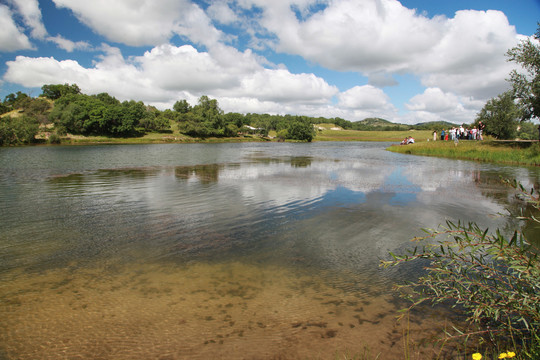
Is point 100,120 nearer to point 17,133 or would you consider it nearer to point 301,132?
point 17,133

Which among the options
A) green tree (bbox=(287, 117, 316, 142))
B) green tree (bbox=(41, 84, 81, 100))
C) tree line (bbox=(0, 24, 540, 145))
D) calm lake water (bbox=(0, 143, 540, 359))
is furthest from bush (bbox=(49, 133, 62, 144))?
green tree (bbox=(41, 84, 81, 100))

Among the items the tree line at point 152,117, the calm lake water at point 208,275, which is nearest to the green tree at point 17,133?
the tree line at point 152,117

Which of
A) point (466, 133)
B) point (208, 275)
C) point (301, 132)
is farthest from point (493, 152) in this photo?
point (301, 132)

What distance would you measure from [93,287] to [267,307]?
346cm

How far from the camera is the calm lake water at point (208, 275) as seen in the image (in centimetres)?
427

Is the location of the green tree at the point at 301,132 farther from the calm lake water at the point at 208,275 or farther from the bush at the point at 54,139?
the calm lake water at the point at 208,275

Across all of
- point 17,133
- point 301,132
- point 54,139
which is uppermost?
point 301,132

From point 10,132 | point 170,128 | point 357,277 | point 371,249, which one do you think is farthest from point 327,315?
point 170,128

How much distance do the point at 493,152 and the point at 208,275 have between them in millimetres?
39631

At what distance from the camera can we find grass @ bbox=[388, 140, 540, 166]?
99.7 ft

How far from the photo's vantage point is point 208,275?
6227mm

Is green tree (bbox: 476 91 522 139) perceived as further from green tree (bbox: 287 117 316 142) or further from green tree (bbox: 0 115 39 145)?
green tree (bbox: 0 115 39 145)

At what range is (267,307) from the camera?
511cm

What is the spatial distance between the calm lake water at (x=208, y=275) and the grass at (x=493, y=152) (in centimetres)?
2415
